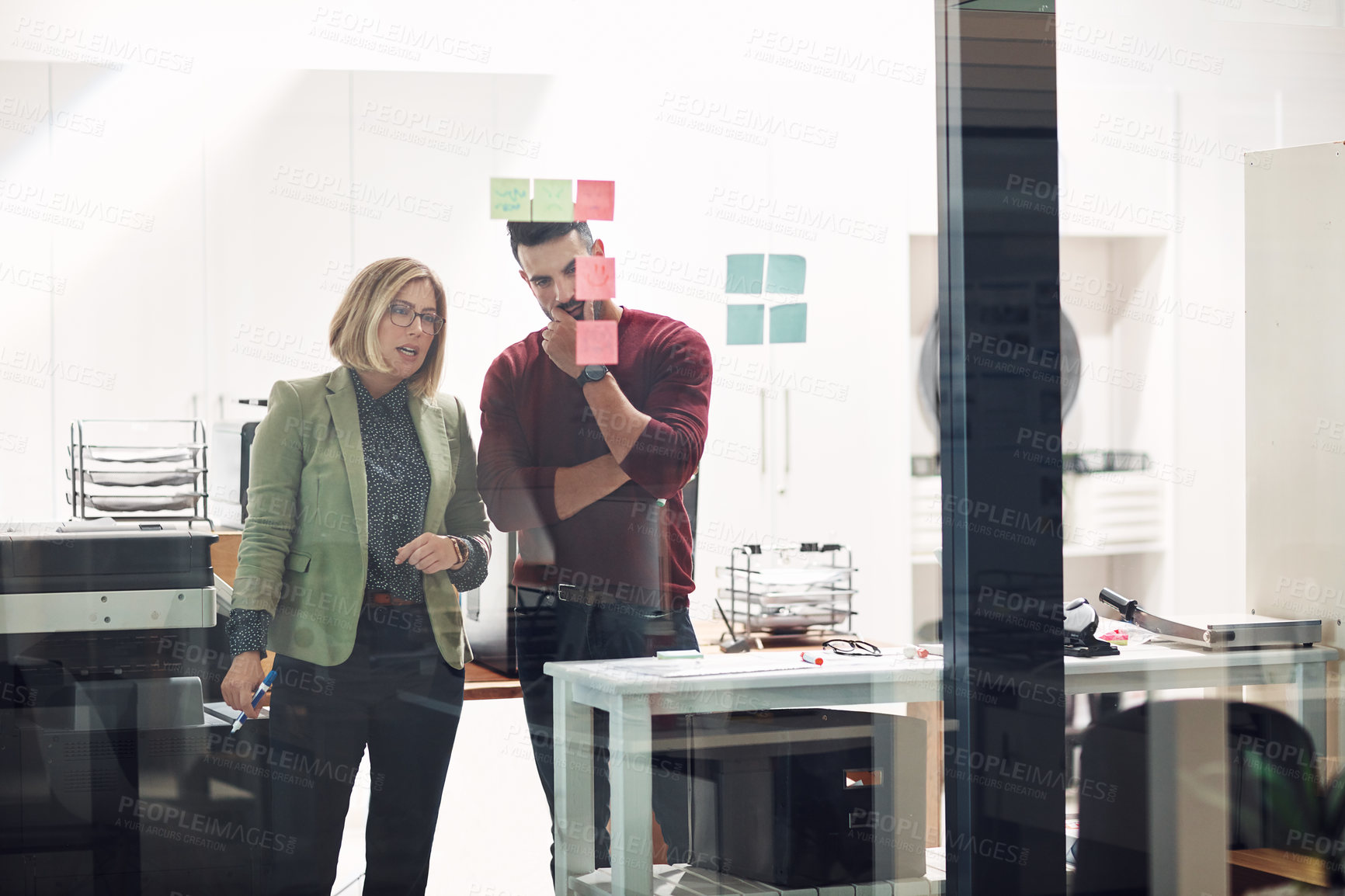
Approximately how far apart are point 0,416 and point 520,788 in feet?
4.02

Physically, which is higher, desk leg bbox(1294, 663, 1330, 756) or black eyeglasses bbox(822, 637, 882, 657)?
black eyeglasses bbox(822, 637, 882, 657)

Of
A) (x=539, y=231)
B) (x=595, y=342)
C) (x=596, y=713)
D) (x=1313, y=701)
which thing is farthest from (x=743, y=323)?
(x=1313, y=701)

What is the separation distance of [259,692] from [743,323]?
122 centimetres

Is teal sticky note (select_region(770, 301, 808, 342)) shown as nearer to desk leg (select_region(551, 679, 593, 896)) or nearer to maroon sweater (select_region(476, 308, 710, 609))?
maroon sweater (select_region(476, 308, 710, 609))

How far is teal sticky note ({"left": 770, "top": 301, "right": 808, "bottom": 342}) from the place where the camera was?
2359 millimetres

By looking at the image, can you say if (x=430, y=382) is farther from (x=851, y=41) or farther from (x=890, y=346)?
(x=851, y=41)

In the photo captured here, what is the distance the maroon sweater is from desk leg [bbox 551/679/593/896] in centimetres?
25

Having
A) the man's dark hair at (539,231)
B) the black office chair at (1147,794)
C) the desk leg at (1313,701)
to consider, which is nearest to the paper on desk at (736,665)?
the black office chair at (1147,794)

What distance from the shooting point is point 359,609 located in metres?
2.19

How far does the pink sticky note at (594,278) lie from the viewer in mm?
2266

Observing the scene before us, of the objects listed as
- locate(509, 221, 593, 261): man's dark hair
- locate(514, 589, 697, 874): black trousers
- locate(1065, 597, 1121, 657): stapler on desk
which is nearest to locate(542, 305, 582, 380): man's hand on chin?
locate(509, 221, 593, 261): man's dark hair

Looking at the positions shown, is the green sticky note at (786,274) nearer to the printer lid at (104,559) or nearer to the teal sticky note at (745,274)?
the teal sticky note at (745,274)

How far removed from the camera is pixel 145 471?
2.18 meters

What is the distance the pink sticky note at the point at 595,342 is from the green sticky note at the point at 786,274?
0.35m
